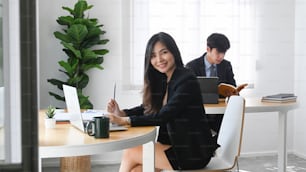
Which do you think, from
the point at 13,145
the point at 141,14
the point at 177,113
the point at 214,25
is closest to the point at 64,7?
the point at 141,14

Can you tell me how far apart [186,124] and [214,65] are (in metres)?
0.87

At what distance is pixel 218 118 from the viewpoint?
2143 mm

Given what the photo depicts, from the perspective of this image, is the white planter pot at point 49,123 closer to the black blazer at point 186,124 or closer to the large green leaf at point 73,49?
the black blazer at point 186,124

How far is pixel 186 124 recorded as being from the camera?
1.46 m

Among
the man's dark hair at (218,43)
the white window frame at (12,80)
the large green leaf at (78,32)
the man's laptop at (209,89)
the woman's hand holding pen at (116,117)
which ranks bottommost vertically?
the woman's hand holding pen at (116,117)

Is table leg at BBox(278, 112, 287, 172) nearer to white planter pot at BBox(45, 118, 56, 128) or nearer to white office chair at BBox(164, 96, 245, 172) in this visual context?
white office chair at BBox(164, 96, 245, 172)

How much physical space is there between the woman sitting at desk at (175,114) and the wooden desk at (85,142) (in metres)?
0.11

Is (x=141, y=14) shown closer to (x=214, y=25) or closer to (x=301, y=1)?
(x=214, y=25)

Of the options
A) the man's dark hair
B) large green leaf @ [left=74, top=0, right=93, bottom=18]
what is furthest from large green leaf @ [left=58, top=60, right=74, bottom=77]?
the man's dark hair

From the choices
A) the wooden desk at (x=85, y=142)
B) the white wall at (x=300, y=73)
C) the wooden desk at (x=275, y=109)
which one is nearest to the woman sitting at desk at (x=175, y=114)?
the wooden desk at (x=85, y=142)

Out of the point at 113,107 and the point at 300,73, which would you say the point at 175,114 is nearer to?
the point at 113,107

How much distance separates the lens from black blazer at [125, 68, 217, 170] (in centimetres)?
143

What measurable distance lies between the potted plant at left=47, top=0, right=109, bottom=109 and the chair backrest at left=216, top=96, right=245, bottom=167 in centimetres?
96

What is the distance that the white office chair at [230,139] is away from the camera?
4.85ft
